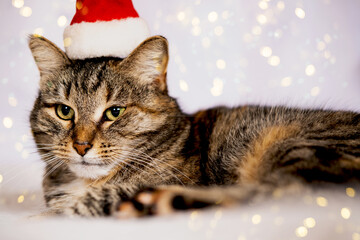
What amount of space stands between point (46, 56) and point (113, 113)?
360 mm

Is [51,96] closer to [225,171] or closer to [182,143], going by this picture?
[182,143]

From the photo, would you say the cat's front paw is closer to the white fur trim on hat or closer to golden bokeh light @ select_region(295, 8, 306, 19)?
the white fur trim on hat

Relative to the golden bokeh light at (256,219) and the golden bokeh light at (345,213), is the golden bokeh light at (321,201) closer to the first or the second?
the golden bokeh light at (345,213)

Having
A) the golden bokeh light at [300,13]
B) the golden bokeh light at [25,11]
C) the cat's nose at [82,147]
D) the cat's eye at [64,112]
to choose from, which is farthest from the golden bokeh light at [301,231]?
the golden bokeh light at [25,11]

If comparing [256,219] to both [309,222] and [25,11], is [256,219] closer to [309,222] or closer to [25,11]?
[309,222]

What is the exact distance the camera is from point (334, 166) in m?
0.96

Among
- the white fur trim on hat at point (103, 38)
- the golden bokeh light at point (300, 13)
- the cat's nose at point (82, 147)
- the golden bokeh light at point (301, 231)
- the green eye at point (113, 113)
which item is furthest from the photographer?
the golden bokeh light at point (300, 13)

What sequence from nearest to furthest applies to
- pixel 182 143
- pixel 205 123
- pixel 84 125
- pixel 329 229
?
pixel 329 229 → pixel 84 125 → pixel 182 143 → pixel 205 123

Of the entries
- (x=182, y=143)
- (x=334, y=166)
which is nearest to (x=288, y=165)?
(x=334, y=166)

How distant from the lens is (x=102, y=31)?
1.35 meters

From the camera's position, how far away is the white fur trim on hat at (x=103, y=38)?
4.42 ft

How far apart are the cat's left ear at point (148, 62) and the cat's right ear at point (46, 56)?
238mm

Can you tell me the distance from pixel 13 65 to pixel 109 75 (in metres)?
0.82

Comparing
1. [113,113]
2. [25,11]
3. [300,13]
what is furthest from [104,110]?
[300,13]
